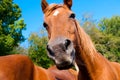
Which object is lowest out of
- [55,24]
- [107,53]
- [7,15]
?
[107,53]

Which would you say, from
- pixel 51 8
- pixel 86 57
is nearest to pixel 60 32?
pixel 51 8

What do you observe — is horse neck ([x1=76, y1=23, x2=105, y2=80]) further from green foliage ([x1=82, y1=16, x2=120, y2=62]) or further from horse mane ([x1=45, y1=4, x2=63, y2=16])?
green foliage ([x1=82, y1=16, x2=120, y2=62])

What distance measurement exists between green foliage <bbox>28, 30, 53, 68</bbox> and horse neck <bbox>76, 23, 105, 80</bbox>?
88.5 ft

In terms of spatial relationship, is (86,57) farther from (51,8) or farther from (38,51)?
(38,51)

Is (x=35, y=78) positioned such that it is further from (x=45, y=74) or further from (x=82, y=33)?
(x=82, y=33)

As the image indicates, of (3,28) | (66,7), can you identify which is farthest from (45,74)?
(3,28)

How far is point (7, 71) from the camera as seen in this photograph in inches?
194

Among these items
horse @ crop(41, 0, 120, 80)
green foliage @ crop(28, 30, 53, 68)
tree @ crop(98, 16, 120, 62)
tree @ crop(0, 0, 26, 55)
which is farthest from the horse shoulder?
tree @ crop(98, 16, 120, 62)

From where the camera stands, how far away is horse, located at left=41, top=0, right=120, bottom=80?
3994 millimetres

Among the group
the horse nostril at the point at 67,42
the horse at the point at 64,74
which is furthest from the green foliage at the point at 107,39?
the horse nostril at the point at 67,42

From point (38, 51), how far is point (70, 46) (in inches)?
1222

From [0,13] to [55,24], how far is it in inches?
1021

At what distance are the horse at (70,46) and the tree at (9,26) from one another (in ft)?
71.9

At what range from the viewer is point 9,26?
29.0 meters
